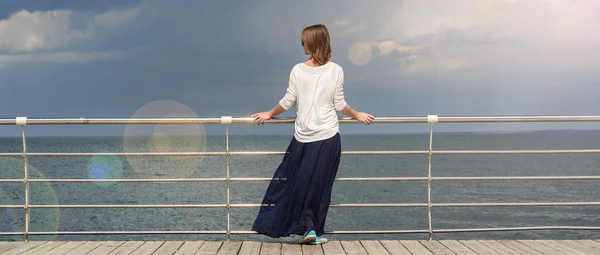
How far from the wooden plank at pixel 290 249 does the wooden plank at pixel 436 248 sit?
872mm

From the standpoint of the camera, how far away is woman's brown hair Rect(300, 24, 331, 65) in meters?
3.32

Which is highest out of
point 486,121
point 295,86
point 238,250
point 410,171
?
point 295,86

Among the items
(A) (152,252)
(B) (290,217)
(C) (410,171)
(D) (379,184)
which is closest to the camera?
(A) (152,252)

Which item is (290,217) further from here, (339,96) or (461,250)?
(461,250)

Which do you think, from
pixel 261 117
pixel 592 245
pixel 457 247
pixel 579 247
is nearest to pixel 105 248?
pixel 261 117

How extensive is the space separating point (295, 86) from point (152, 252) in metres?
1.43

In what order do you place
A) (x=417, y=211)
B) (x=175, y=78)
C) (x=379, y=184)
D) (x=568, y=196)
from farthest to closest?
(x=175, y=78) < (x=379, y=184) < (x=568, y=196) < (x=417, y=211)

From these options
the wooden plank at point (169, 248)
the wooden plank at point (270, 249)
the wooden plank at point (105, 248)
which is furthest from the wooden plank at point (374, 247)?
the wooden plank at point (105, 248)

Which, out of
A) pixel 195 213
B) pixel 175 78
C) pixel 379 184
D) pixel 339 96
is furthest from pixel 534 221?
pixel 175 78

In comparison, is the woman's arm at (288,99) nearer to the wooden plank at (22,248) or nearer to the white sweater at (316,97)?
the white sweater at (316,97)

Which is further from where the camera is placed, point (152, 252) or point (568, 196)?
point (568, 196)

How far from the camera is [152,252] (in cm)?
341

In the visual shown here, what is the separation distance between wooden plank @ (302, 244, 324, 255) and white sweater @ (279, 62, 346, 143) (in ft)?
2.39

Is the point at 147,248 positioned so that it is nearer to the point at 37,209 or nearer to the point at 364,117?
the point at 364,117
